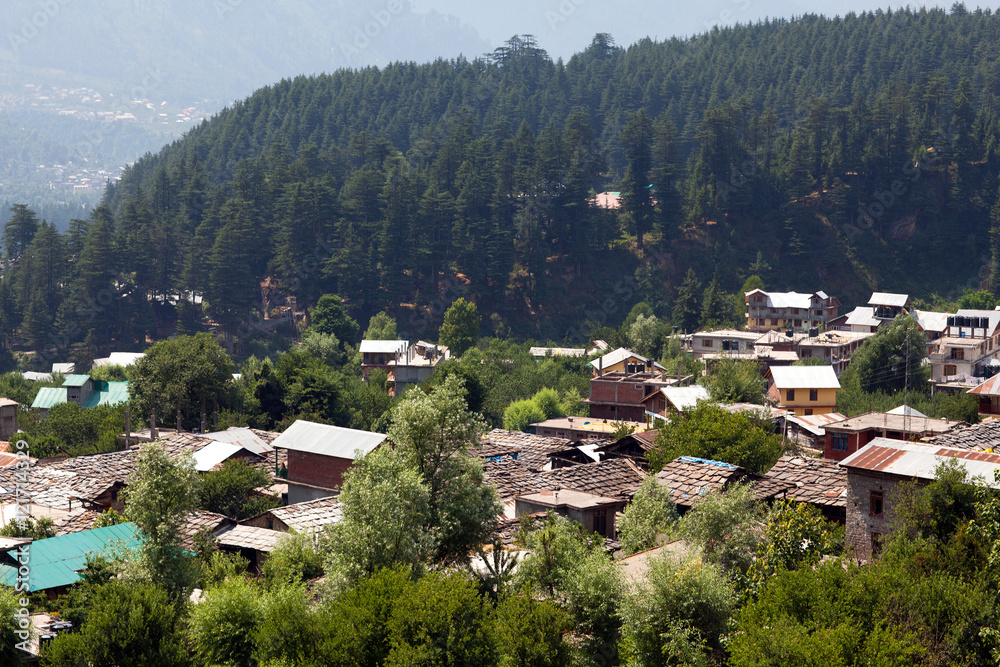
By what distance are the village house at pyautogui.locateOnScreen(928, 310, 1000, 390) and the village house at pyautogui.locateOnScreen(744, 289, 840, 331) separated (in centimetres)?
1418

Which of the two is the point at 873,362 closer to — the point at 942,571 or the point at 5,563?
the point at 942,571

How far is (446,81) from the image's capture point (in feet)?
448

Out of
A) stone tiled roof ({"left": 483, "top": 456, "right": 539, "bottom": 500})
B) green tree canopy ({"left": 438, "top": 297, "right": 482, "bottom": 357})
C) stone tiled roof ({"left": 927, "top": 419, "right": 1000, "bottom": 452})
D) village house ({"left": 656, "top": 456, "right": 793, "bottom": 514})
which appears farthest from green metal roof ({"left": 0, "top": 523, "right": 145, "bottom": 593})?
green tree canopy ({"left": 438, "top": 297, "right": 482, "bottom": 357})

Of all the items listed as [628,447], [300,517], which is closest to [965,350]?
[628,447]

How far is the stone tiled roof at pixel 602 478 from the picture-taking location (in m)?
30.2

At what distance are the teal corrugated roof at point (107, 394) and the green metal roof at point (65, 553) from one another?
1345 inches

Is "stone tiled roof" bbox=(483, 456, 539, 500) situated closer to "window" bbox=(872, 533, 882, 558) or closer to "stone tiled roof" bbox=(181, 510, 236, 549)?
"stone tiled roof" bbox=(181, 510, 236, 549)

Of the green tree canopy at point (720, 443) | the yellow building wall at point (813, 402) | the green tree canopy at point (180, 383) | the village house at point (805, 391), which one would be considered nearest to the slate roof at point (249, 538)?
the green tree canopy at point (720, 443)

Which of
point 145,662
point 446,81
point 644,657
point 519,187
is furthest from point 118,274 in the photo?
point 644,657

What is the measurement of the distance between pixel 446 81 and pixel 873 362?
88.4 m

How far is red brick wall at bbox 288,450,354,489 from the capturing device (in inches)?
1379

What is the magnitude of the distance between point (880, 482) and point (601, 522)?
761cm

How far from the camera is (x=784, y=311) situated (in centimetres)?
Result: 8094

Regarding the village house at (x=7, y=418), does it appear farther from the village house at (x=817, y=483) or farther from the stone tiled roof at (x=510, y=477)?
the village house at (x=817, y=483)
